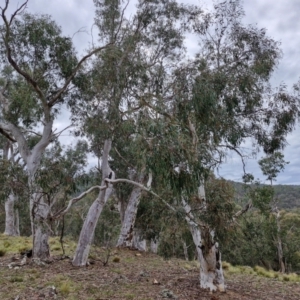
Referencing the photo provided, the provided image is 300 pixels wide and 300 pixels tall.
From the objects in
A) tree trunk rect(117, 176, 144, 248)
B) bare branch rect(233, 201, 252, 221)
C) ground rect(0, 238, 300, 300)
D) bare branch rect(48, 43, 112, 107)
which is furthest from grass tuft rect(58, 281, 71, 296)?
tree trunk rect(117, 176, 144, 248)

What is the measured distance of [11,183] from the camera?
27.2 feet

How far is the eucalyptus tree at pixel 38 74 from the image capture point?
9203mm

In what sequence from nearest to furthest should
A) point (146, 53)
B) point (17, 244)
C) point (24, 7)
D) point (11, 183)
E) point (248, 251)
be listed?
point (11, 183)
point (24, 7)
point (146, 53)
point (17, 244)
point (248, 251)

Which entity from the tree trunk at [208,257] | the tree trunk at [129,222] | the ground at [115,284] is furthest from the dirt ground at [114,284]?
the tree trunk at [129,222]

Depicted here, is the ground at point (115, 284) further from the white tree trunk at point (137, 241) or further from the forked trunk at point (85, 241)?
the white tree trunk at point (137, 241)

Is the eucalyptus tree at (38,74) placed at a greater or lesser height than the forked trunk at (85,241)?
greater

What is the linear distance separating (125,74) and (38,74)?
2844 mm

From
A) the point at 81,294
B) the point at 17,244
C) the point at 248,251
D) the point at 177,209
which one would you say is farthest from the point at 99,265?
the point at 248,251

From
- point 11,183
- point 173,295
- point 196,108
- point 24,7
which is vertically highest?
point 24,7

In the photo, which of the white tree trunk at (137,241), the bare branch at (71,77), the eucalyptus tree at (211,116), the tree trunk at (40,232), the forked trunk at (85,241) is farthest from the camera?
the white tree trunk at (137,241)

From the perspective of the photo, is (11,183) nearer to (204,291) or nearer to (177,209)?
(177,209)

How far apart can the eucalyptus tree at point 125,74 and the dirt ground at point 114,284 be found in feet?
3.81

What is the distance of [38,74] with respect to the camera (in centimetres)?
1010

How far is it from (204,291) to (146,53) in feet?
25.2
